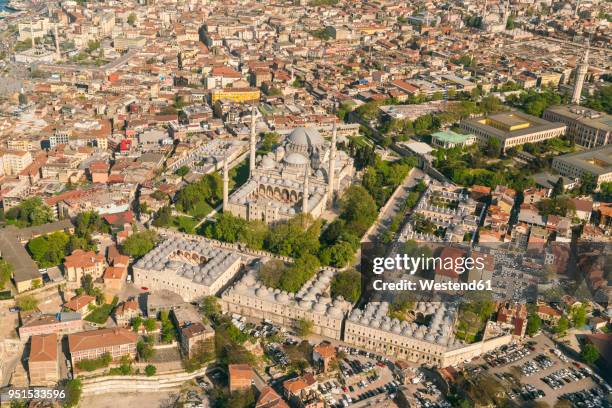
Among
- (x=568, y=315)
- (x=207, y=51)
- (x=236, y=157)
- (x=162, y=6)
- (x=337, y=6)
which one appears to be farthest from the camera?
(x=337, y=6)

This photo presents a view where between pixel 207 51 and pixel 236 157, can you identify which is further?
pixel 207 51

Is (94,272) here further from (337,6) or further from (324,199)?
(337,6)

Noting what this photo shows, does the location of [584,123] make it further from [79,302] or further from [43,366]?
[43,366]

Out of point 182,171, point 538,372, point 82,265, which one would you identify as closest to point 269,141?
point 182,171

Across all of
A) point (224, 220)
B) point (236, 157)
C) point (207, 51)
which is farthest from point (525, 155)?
point (207, 51)

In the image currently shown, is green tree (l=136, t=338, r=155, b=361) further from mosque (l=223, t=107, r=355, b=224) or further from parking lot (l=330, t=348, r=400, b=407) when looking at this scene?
mosque (l=223, t=107, r=355, b=224)
